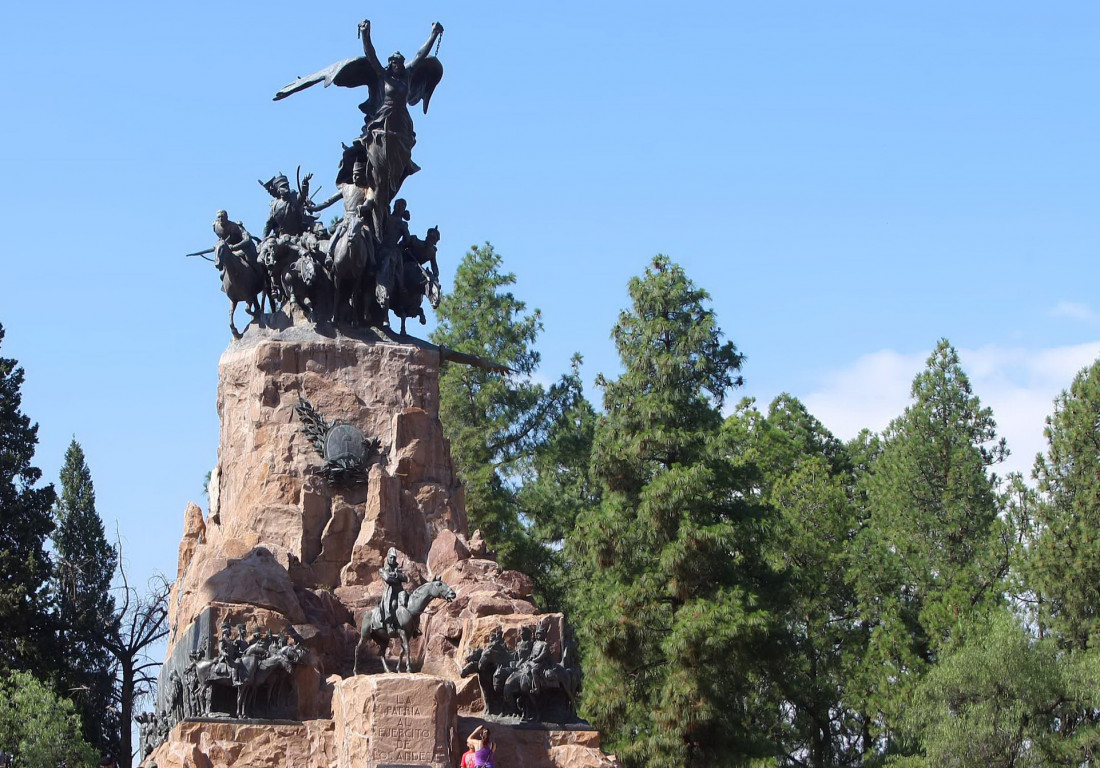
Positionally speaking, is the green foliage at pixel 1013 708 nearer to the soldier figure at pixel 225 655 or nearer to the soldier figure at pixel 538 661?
the soldier figure at pixel 538 661

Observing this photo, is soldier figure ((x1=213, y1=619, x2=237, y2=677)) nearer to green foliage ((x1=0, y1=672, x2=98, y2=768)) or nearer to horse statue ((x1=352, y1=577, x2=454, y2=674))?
horse statue ((x1=352, y1=577, x2=454, y2=674))

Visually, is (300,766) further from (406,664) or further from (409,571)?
(409,571)

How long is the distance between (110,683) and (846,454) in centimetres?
2007

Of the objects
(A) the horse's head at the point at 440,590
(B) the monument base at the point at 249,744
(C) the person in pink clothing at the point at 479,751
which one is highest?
(A) the horse's head at the point at 440,590

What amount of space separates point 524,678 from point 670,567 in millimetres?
8440

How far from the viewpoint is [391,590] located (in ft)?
85.6

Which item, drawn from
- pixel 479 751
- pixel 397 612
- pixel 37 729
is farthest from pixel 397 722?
pixel 37 729

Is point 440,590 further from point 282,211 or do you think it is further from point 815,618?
point 815,618

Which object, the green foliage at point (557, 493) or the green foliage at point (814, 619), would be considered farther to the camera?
the green foliage at point (557, 493)

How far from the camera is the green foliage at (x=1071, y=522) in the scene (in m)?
34.8

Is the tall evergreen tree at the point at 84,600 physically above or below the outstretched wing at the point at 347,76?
below

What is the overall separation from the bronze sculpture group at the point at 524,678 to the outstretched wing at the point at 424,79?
1013cm

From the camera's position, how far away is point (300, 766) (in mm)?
24641

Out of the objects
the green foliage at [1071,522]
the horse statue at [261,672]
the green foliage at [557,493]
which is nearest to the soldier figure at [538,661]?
the horse statue at [261,672]
